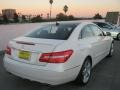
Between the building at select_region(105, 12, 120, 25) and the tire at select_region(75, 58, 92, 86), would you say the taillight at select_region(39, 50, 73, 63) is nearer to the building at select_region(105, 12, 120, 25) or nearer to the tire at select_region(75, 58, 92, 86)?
the tire at select_region(75, 58, 92, 86)

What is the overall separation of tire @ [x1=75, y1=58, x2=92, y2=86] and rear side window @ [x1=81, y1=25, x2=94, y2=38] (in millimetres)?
597

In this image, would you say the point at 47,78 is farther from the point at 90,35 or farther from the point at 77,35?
the point at 90,35

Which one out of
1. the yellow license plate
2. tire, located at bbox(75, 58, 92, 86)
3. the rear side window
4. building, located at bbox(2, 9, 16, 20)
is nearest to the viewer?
the yellow license plate

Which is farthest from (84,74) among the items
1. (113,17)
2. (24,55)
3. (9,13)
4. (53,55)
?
(113,17)

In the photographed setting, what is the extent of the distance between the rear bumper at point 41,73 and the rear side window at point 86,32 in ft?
3.50

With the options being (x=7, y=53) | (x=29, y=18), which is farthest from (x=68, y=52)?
(x=29, y=18)

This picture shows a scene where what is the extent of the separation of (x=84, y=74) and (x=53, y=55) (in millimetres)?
1217

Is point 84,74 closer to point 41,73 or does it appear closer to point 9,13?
point 41,73

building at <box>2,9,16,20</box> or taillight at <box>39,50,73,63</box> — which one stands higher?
building at <box>2,9,16,20</box>

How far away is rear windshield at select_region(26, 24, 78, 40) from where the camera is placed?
4.87 metres

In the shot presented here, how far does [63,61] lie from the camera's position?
13.8ft

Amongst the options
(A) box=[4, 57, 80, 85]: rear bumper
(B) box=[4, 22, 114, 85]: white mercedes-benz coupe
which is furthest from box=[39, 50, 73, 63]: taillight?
(A) box=[4, 57, 80, 85]: rear bumper

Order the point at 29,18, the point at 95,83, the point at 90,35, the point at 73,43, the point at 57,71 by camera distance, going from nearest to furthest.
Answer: the point at 57,71 < the point at 73,43 < the point at 95,83 < the point at 90,35 < the point at 29,18

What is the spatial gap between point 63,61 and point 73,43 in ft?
1.86
